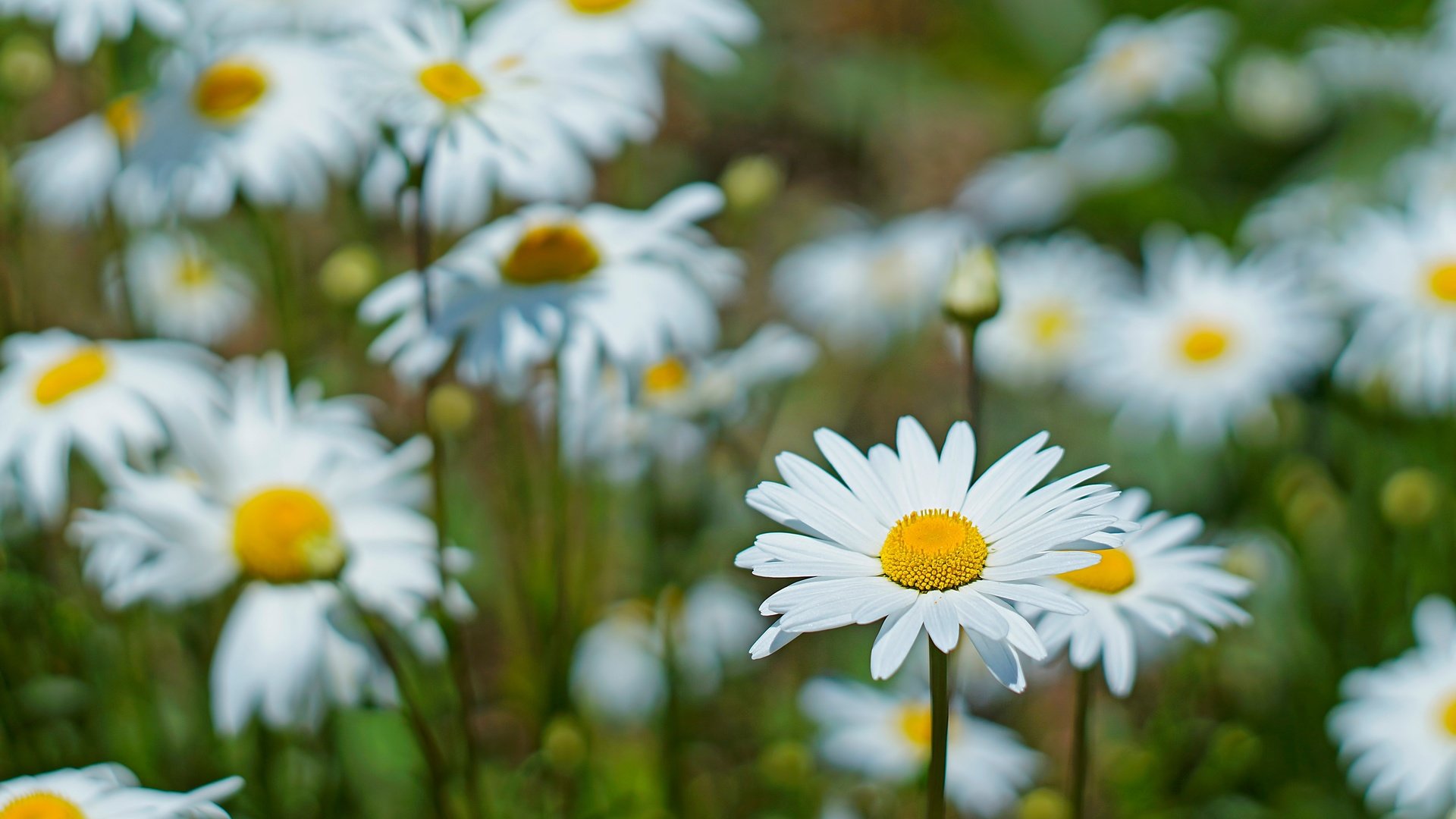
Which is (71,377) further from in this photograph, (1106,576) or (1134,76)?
(1134,76)

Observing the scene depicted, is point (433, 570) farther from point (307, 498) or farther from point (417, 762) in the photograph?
point (417, 762)

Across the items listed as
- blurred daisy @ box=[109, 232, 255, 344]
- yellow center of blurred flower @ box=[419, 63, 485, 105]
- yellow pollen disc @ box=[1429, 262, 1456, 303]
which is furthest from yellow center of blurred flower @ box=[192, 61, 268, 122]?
yellow pollen disc @ box=[1429, 262, 1456, 303]

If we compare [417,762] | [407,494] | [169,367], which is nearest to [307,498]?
[407,494]

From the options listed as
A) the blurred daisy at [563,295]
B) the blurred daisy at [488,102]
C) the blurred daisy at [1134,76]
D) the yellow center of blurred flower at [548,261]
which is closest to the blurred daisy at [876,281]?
the blurred daisy at [1134,76]

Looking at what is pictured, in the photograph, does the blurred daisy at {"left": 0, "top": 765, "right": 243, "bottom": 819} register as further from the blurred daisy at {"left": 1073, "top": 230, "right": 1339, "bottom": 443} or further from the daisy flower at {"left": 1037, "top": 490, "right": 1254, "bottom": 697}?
the blurred daisy at {"left": 1073, "top": 230, "right": 1339, "bottom": 443}

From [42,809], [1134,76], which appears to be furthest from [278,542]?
[1134,76]
